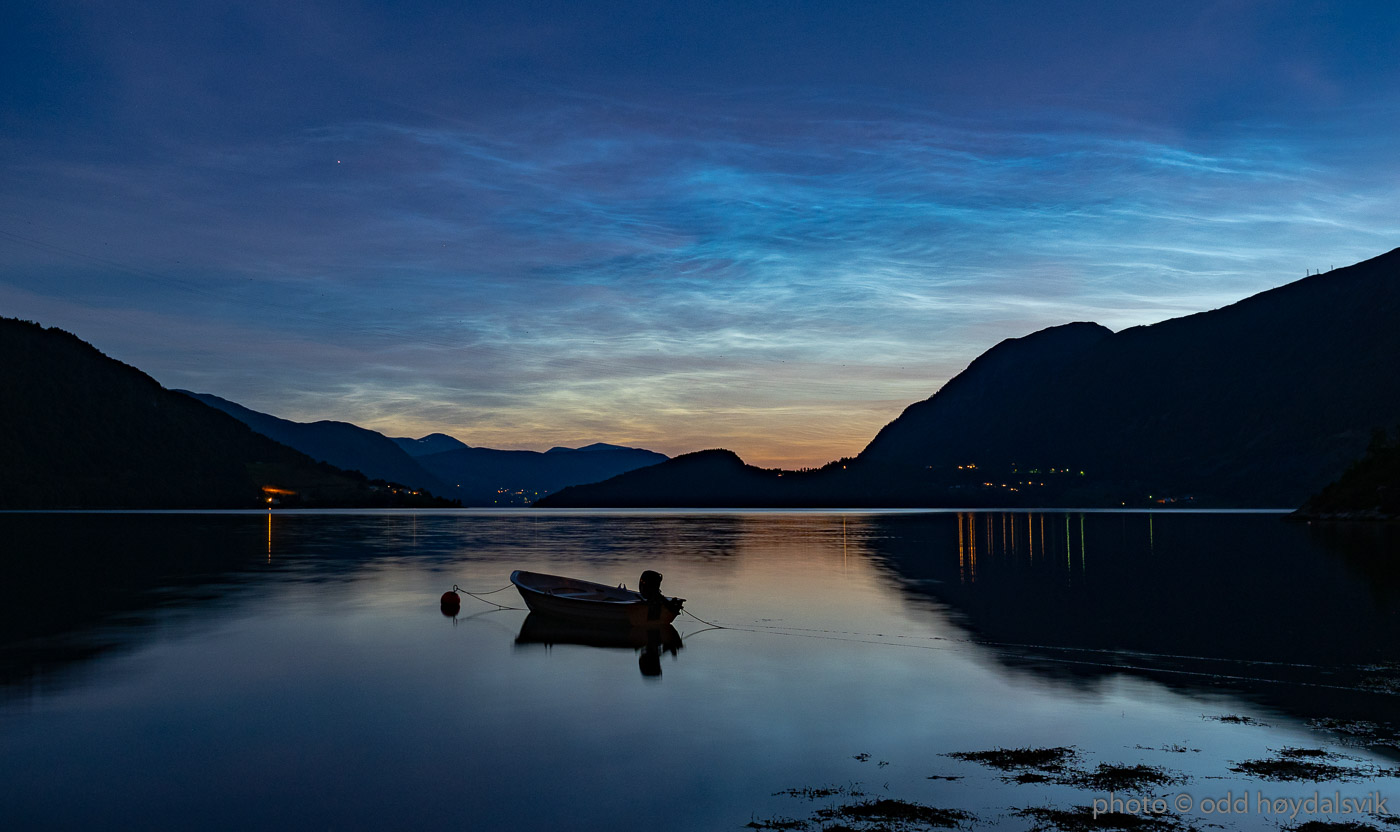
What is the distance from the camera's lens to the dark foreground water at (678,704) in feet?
49.7

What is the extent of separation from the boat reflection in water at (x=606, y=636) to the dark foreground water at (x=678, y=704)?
14.1 inches

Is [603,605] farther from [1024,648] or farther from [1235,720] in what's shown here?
[1235,720]

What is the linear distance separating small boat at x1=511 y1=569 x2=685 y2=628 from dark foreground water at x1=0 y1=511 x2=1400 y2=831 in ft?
4.45

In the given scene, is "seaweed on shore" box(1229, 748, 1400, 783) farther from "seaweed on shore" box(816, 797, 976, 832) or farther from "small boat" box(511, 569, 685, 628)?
"small boat" box(511, 569, 685, 628)

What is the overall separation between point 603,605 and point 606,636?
52.5 inches

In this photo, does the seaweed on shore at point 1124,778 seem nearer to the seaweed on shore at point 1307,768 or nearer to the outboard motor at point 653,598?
the seaweed on shore at point 1307,768

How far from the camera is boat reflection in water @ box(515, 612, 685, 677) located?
31.9 m

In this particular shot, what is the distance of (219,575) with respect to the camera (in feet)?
201

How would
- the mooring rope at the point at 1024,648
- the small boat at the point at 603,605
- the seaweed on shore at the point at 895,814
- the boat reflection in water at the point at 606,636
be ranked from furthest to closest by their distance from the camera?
the small boat at the point at 603,605 → the boat reflection in water at the point at 606,636 → the mooring rope at the point at 1024,648 → the seaweed on shore at the point at 895,814

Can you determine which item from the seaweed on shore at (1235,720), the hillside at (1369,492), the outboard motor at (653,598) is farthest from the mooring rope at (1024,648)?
the hillside at (1369,492)

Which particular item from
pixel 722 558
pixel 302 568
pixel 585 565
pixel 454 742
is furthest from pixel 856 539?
pixel 454 742

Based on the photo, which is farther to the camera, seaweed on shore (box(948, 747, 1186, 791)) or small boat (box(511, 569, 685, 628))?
small boat (box(511, 569, 685, 628))

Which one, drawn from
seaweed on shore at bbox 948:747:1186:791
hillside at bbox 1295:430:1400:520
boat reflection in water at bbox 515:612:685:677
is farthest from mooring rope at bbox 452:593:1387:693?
hillside at bbox 1295:430:1400:520

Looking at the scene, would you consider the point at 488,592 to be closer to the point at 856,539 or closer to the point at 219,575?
the point at 219,575
